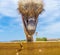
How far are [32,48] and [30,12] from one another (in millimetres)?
319

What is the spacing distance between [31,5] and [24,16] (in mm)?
124

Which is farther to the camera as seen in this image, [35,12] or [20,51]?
[35,12]

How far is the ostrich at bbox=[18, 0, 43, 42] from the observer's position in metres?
1.26

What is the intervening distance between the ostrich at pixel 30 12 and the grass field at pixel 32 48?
17 cm

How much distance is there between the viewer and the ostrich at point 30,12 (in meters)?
1.26

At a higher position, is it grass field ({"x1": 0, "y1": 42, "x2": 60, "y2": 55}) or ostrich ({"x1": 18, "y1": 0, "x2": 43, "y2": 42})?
ostrich ({"x1": 18, "y1": 0, "x2": 43, "y2": 42})

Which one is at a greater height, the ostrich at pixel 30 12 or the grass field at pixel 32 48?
the ostrich at pixel 30 12

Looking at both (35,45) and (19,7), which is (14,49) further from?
(19,7)

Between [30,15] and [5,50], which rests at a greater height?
[30,15]

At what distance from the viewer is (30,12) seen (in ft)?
4.17

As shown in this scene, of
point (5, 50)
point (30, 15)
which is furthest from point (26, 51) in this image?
point (30, 15)

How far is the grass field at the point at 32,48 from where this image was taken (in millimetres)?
1171

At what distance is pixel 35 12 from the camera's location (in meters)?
1.29

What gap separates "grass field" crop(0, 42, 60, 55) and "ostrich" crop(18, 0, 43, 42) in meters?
0.17
